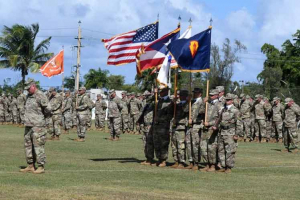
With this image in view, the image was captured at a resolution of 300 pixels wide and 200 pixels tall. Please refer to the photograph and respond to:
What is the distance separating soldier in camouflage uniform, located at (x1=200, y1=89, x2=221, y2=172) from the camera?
17.5 metres

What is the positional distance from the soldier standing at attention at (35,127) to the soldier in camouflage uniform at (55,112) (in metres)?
10.1

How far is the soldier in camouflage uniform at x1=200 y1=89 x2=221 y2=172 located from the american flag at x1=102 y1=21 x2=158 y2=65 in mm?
2984

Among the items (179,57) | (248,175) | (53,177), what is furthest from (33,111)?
(248,175)

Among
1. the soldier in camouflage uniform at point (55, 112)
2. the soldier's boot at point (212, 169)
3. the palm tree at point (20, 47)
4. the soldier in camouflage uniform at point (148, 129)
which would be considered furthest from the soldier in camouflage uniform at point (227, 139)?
the palm tree at point (20, 47)

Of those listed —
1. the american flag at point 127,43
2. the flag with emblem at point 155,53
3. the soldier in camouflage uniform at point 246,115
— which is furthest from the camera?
the soldier in camouflage uniform at point 246,115

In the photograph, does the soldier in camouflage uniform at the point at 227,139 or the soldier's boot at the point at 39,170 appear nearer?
the soldier's boot at the point at 39,170

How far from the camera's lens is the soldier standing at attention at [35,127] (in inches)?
617

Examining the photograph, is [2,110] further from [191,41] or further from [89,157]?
[191,41]

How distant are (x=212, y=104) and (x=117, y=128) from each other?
12955 mm

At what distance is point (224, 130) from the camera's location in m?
17.6

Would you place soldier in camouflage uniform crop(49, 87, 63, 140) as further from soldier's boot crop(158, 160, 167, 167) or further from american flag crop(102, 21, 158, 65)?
soldier's boot crop(158, 160, 167, 167)

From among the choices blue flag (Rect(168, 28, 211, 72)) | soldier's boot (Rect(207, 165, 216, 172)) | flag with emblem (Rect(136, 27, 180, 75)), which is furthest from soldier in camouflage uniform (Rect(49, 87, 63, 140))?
soldier's boot (Rect(207, 165, 216, 172))

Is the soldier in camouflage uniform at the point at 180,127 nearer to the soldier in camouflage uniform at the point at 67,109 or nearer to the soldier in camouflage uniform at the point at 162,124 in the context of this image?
the soldier in camouflage uniform at the point at 162,124

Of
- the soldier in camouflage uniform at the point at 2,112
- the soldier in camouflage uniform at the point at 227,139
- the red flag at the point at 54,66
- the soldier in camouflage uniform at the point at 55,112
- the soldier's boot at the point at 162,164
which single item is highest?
the red flag at the point at 54,66
